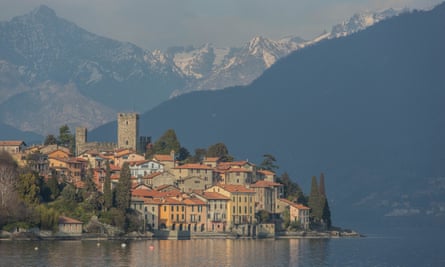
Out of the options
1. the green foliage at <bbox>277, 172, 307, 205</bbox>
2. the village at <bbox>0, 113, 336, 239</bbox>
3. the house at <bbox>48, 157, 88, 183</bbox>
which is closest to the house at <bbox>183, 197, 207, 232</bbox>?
the village at <bbox>0, 113, 336, 239</bbox>

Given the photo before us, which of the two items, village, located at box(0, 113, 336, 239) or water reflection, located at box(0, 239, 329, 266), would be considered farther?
village, located at box(0, 113, 336, 239)

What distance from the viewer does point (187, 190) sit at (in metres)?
162

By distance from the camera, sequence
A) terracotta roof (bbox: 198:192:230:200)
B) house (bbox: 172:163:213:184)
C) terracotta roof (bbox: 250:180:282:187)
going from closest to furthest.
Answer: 1. terracotta roof (bbox: 198:192:230:200)
2. terracotta roof (bbox: 250:180:282:187)
3. house (bbox: 172:163:213:184)

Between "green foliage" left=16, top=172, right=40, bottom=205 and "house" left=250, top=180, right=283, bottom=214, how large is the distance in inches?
1157

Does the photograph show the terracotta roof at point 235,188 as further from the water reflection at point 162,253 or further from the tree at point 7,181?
the tree at point 7,181

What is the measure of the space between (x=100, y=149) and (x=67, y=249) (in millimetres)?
58859

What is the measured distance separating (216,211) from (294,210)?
1146 cm

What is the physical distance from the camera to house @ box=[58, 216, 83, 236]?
138875 mm

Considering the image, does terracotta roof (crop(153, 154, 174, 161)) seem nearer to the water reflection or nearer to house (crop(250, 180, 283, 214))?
house (crop(250, 180, 283, 214))

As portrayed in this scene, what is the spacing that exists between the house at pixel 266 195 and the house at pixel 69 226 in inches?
1053

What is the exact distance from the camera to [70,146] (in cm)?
18462

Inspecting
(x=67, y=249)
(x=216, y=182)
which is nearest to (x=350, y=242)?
(x=216, y=182)

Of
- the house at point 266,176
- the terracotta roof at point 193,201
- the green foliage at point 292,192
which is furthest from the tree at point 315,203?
the terracotta roof at point 193,201

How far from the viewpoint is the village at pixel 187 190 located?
151875 mm
